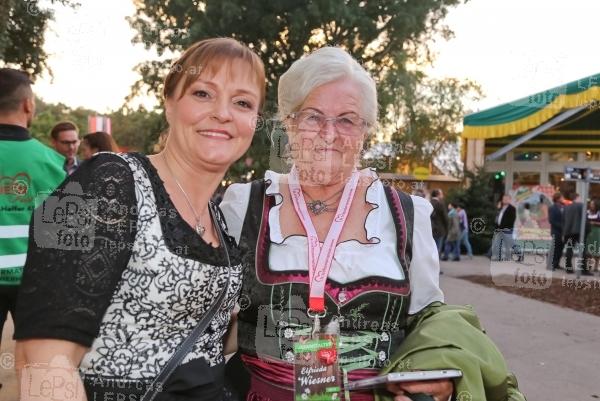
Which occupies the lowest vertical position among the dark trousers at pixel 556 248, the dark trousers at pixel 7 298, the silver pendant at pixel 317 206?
the dark trousers at pixel 556 248

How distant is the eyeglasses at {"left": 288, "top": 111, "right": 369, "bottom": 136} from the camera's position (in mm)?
1913

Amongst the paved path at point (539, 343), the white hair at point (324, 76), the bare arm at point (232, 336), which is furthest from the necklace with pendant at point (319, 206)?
the paved path at point (539, 343)

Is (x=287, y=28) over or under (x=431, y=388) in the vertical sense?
over

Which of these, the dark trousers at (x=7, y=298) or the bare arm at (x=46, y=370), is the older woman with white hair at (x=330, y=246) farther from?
the dark trousers at (x=7, y=298)

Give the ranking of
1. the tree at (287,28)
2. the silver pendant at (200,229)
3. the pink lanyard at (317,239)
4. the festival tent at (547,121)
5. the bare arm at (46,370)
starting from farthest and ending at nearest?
the tree at (287,28) < the festival tent at (547,121) < the pink lanyard at (317,239) < the silver pendant at (200,229) < the bare arm at (46,370)

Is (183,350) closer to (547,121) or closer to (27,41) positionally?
(27,41)

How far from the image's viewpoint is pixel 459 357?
1.55m

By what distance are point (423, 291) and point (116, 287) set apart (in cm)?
101

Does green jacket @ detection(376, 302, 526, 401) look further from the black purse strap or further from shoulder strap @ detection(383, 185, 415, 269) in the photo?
the black purse strap

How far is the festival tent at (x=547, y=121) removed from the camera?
11617 millimetres

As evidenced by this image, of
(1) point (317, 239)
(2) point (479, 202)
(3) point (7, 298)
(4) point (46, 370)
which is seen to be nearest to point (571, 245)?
(2) point (479, 202)

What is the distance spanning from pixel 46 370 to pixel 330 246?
90 cm

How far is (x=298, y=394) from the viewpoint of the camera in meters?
1.54

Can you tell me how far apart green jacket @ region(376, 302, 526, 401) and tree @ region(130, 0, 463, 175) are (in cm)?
1084
